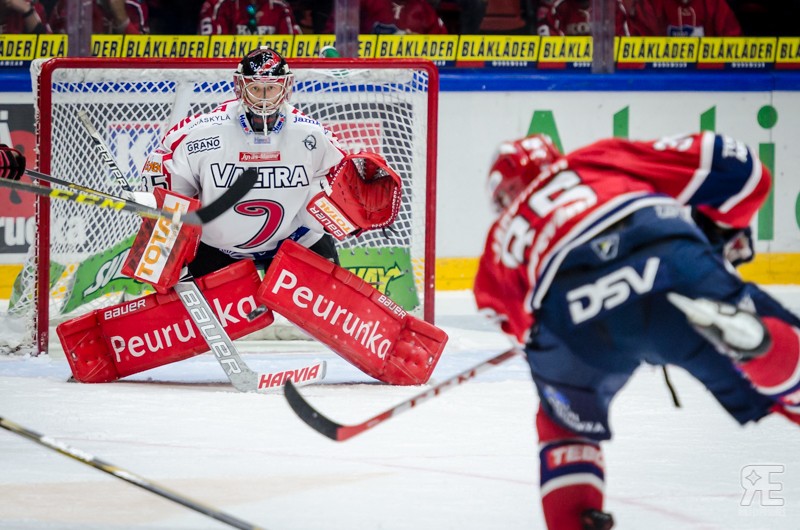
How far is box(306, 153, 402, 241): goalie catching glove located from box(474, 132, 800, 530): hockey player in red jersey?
1.88 meters

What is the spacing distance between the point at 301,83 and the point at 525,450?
6.84 ft

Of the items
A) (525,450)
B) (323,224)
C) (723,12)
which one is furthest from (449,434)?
(723,12)

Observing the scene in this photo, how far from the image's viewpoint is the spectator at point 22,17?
19.4 ft

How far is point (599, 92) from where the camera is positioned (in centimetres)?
629

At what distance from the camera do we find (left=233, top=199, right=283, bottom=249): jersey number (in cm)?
425

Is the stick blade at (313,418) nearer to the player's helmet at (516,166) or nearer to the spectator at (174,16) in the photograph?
the player's helmet at (516,166)

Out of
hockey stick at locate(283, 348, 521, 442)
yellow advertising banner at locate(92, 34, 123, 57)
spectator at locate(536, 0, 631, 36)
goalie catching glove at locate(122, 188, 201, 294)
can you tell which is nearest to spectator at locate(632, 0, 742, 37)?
spectator at locate(536, 0, 631, 36)

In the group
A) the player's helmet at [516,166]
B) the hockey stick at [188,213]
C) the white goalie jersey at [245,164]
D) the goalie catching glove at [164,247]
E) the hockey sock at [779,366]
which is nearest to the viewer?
the hockey sock at [779,366]

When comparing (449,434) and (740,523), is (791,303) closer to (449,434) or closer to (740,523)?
(449,434)

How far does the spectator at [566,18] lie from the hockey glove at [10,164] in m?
3.18

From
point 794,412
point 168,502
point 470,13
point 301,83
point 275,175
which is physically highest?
point 470,13

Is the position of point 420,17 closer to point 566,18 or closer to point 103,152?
point 566,18
